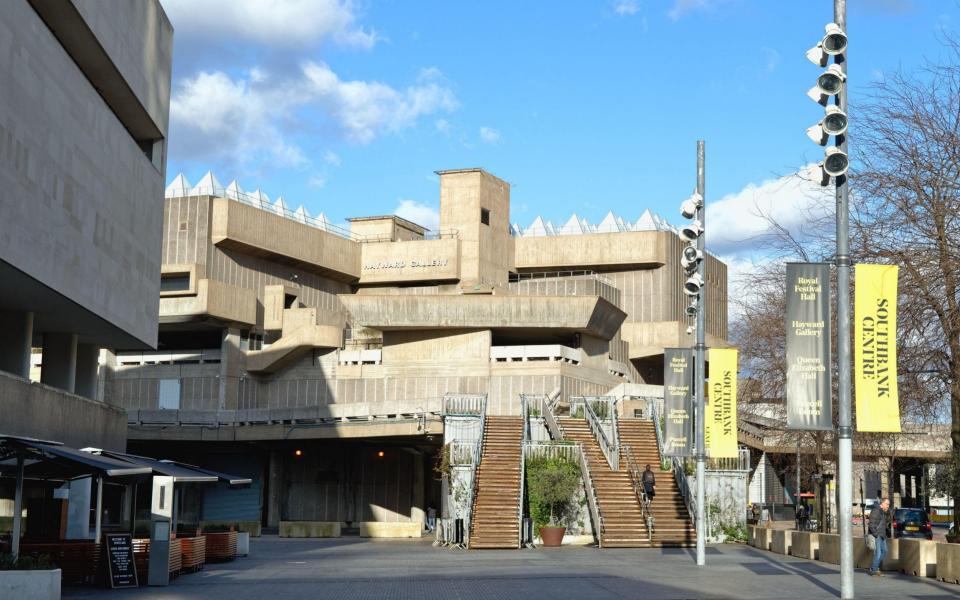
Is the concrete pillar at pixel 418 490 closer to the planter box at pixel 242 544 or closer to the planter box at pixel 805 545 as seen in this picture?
the planter box at pixel 242 544

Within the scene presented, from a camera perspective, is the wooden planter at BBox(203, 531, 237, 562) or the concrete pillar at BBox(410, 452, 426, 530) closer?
the wooden planter at BBox(203, 531, 237, 562)

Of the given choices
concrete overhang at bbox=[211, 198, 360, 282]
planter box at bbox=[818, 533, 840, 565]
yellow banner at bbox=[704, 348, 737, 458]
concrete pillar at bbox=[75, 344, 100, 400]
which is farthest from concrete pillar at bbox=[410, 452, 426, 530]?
planter box at bbox=[818, 533, 840, 565]

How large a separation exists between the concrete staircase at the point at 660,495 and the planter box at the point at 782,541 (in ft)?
11.6

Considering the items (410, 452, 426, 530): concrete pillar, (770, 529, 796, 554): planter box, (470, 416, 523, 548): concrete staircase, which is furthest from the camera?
(410, 452, 426, 530): concrete pillar

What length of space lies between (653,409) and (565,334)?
59.7 ft

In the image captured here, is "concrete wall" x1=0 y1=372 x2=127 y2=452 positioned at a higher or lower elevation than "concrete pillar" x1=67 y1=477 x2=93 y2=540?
higher

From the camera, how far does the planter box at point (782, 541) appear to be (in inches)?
1254

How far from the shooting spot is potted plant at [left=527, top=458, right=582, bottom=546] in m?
37.1

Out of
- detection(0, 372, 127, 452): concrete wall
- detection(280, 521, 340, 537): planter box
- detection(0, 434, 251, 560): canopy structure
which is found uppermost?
detection(0, 372, 127, 452): concrete wall

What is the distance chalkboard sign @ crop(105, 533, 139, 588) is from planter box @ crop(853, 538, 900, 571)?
1578 centimetres

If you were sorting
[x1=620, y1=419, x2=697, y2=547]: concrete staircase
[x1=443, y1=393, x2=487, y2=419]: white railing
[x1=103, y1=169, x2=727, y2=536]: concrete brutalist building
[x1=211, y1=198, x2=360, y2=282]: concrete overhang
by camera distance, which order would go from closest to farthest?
[x1=620, y1=419, x2=697, y2=547]: concrete staircase < [x1=443, y1=393, x2=487, y2=419]: white railing < [x1=103, y1=169, x2=727, y2=536]: concrete brutalist building < [x1=211, y1=198, x2=360, y2=282]: concrete overhang

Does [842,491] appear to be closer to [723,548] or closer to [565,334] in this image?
[723,548]

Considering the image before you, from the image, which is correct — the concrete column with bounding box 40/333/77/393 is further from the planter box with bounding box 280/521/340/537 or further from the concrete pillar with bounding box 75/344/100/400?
the planter box with bounding box 280/521/340/537

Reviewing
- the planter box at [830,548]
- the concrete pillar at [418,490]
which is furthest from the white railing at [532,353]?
the planter box at [830,548]
